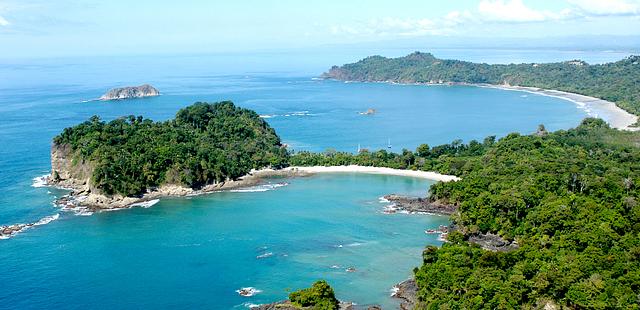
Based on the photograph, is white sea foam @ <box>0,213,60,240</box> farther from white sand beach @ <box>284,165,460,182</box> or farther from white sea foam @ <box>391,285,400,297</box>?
white sea foam @ <box>391,285,400,297</box>

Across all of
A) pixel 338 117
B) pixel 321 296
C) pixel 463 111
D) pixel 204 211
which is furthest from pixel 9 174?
pixel 463 111

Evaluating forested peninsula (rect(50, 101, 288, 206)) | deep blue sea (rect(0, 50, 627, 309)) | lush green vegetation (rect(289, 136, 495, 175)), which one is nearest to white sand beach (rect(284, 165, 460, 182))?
lush green vegetation (rect(289, 136, 495, 175))

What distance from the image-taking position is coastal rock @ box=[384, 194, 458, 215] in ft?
165

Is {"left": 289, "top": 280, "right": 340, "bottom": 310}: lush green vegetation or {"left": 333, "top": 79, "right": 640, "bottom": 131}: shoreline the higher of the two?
{"left": 333, "top": 79, "right": 640, "bottom": 131}: shoreline

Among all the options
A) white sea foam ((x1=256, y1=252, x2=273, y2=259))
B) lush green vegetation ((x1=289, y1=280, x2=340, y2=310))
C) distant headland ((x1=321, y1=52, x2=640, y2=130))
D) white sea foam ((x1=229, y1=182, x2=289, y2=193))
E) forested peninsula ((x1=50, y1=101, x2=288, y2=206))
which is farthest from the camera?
distant headland ((x1=321, y1=52, x2=640, y2=130))

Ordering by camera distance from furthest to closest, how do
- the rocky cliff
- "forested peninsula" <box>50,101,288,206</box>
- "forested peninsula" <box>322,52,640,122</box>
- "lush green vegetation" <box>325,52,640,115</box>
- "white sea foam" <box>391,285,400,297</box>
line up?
"forested peninsula" <box>322,52,640,122</box>, "lush green vegetation" <box>325,52,640,115</box>, the rocky cliff, "forested peninsula" <box>50,101,288,206</box>, "white sea foam" <box>391,285,400,297</box>

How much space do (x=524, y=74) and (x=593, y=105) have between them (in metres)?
40.0

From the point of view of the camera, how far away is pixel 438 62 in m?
174

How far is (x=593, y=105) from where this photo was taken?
11350 cm

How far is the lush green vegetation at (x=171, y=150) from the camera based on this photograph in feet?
183

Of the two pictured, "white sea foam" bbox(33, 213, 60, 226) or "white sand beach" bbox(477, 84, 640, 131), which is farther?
"white sand beach" bbox(477, 84, 640, 131)

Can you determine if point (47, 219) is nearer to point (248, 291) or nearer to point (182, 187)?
point (182, 187)

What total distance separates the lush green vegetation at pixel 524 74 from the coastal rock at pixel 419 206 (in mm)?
65829

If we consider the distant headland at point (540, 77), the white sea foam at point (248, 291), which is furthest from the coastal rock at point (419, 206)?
the distant headland at point (540, 77)
